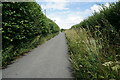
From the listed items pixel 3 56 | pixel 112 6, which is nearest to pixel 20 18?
pixel 3 56

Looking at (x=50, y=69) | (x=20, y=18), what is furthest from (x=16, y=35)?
(x=50, y=69)

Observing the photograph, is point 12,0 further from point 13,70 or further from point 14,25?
point 13,70

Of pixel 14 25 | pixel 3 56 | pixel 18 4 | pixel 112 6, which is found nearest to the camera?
pixel 112 6

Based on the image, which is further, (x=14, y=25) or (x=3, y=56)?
(x=14, y=25)

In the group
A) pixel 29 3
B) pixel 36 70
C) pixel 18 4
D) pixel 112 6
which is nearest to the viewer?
pixel 112 6

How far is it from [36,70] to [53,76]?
1247 millimetres

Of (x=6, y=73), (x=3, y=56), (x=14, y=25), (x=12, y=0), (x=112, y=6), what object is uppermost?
(x=12, y=0)

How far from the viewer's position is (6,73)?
273 inches

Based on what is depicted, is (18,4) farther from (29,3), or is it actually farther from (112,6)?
(112,6)

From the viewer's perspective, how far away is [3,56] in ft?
25.5

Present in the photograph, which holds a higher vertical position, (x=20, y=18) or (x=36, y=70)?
(x=20, y=18)

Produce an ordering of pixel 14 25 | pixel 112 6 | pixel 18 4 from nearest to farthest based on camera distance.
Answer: pixel 112 6 < pixel 14 25 < pixel 18 4

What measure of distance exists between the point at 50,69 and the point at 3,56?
2.53 metres

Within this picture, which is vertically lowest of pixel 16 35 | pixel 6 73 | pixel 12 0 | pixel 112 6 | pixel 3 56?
pixel 6 73
